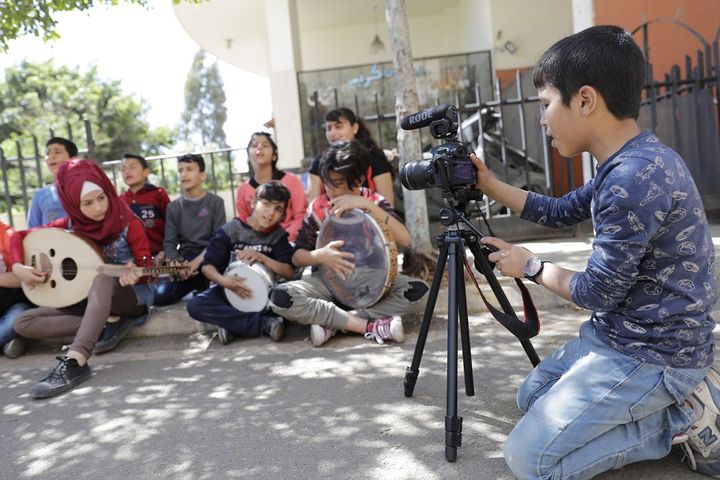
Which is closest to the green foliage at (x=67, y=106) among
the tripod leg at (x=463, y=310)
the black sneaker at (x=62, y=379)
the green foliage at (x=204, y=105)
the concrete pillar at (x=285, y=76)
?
the green foliage at (x=204, y=105)

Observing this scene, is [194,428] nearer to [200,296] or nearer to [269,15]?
[200,296]

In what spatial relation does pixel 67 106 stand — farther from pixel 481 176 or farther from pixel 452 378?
pixel 452 378

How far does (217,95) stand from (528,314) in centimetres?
4906

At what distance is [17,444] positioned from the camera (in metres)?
2.95

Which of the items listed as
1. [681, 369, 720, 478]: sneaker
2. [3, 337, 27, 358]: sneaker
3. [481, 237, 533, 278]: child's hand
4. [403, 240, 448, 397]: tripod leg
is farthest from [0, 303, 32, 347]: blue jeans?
[681, 369, 720, 478]: sneaker

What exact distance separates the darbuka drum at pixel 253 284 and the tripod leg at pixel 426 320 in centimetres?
164

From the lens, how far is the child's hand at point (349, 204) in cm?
394

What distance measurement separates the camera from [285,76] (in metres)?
10.3

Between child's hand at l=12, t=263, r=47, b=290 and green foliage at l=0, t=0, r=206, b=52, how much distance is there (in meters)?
2.82

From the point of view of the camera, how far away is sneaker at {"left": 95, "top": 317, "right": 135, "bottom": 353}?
446cm

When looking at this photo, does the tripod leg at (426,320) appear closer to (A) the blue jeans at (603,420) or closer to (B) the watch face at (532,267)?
(B) the watch face at (532,267)

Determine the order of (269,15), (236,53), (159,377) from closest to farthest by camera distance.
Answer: (159,377) → (269,15) → (236,53)

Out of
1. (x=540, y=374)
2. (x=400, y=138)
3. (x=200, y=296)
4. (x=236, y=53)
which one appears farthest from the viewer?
(x=236, y=53)

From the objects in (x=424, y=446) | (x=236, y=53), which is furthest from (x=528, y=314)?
(x=236, y=53)
